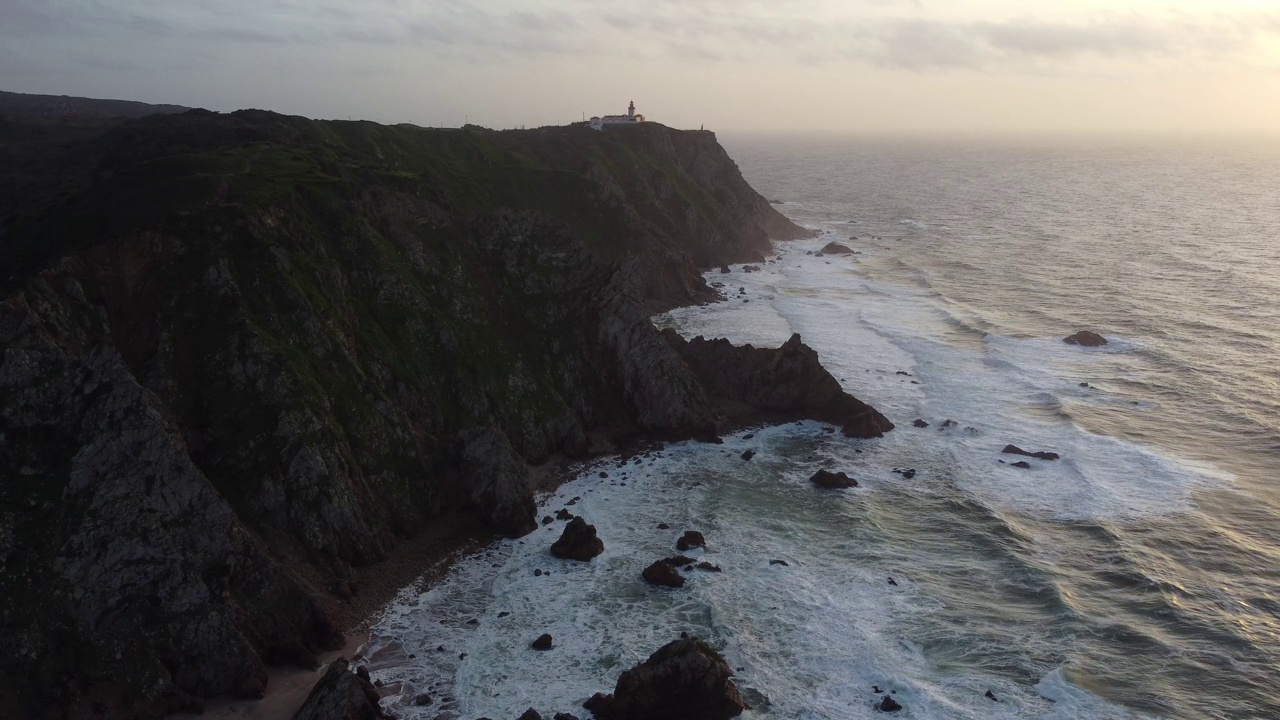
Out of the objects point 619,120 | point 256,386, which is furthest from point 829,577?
point 619,120

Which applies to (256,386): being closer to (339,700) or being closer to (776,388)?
(339,700)

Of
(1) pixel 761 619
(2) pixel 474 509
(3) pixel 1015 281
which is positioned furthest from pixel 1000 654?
(3) pixel 1015 281

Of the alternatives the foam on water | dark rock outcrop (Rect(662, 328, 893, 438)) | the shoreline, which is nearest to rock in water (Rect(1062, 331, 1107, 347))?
the foam on water

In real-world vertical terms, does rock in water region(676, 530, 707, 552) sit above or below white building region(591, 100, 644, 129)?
below

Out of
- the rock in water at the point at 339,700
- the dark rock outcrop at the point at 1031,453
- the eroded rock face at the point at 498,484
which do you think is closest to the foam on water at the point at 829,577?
the dark rock outcrop at the point at 1031,453

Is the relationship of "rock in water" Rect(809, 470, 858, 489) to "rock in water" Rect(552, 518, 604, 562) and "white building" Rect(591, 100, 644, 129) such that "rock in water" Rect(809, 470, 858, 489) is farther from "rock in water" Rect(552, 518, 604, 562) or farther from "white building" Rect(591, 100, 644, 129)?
"white building" Rect(591, 100, 644, 129)

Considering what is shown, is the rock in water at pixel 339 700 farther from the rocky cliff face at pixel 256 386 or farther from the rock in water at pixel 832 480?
the rock in water at pixel 832 480
